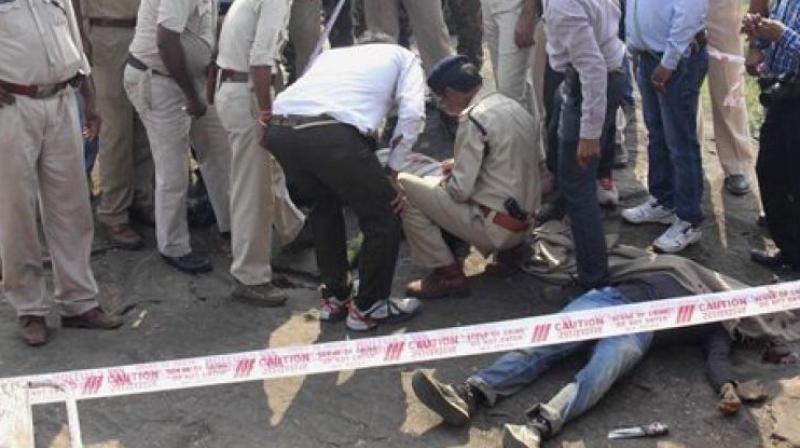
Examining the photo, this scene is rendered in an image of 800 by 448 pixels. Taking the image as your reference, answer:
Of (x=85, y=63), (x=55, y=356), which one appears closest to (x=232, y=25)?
(x=85, y=63)

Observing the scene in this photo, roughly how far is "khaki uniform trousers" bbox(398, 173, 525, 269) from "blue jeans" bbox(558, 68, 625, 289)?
1.42 feet

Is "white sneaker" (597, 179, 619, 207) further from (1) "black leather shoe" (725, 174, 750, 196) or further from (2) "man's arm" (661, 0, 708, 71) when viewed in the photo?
(2) "man's arm" (661, 0, 708, 71)

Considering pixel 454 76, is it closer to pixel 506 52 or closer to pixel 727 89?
pixel 506 52

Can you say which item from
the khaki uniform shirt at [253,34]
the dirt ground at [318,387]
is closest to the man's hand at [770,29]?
the dirt ground at [318,387]

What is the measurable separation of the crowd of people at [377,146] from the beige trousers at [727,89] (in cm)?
1

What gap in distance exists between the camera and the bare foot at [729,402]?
4250 mm

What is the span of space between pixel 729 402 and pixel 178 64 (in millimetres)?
3099

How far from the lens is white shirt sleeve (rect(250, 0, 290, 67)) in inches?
194

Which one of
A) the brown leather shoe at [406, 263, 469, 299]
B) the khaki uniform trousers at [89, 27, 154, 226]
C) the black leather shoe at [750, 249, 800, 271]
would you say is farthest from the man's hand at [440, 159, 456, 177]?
the khaki uniform trousers at [89, 27, 154, 226]

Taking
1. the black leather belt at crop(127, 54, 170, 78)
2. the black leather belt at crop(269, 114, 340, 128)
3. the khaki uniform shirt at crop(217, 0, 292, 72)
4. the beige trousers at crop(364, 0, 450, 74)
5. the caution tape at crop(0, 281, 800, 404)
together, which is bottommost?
the caution tape at crop(0, 281, 800, 404)

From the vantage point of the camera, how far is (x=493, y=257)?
5.83 meters

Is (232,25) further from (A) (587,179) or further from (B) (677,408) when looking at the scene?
(B) (677,408)

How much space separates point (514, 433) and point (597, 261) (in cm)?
137

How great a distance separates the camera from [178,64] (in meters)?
5.29
